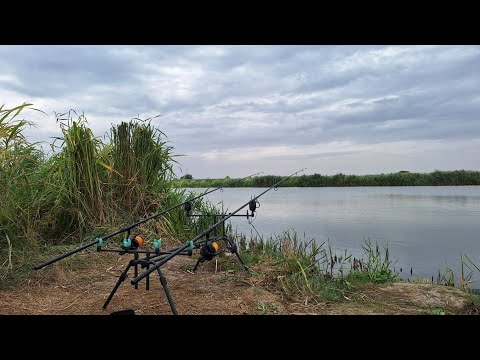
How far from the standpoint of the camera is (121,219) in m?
7.01

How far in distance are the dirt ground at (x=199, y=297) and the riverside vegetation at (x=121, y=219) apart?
60mm

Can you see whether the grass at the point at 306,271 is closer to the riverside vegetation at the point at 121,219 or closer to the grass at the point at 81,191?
the riverside vegetation at the point at 121,219

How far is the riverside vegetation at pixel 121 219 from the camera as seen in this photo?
4684 mm

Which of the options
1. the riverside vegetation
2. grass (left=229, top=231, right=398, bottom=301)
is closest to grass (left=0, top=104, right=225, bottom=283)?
the riverside vegetation

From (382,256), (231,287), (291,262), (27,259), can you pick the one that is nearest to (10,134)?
(27,259)

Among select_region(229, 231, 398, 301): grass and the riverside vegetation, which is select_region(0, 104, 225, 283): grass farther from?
select_region(229, 231, 398, 301): grass

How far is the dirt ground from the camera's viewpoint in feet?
13.1

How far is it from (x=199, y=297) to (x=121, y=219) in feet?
10.8

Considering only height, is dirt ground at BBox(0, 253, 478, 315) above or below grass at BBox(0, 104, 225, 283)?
below

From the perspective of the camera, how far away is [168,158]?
8344 mm

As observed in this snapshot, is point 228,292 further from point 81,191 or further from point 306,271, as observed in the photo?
point 81,191

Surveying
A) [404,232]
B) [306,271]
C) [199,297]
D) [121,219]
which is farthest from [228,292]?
[404,232]

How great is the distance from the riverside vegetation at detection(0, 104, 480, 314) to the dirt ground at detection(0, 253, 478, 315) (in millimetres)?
60
